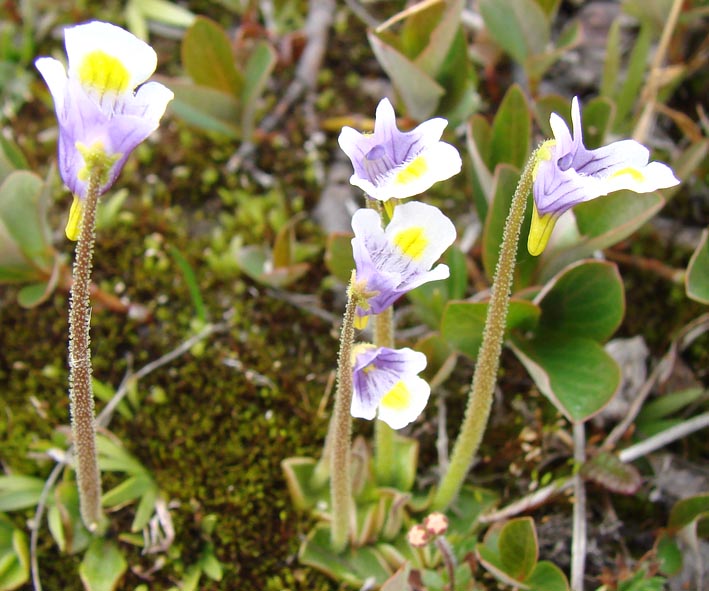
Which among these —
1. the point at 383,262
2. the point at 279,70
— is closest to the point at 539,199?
the point at 383,262

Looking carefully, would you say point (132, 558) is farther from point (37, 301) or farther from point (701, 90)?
point (701, 90)

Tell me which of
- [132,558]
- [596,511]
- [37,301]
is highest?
[37,301]

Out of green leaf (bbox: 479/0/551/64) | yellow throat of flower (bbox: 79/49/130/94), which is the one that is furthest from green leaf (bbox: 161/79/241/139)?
yellow throat of flower (bbox: 79/49/130/94)

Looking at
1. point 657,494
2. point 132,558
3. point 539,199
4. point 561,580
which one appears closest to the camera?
point 539,199

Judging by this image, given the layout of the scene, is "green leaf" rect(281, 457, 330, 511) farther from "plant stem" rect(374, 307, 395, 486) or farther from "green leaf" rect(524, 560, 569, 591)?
"green leaf" rect(524, 560, 569, 591)

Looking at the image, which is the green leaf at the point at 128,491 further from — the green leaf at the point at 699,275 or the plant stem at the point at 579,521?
the green leaf at the point at 699,275

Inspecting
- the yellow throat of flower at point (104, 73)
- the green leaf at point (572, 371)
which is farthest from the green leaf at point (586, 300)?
the yellow throat of flower at point (104, 73)

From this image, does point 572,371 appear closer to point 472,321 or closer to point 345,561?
point 472,321
